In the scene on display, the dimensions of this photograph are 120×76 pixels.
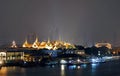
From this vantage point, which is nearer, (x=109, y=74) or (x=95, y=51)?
(x=109, y=74)

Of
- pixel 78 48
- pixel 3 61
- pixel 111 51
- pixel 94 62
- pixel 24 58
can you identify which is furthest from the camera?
pixel 111 51

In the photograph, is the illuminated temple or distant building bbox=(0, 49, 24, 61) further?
the illuminated temple

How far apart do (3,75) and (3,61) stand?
678 inches

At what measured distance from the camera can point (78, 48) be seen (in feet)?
264

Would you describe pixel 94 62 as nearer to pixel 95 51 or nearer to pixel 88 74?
pixel 95 51

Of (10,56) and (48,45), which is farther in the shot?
(48,45)

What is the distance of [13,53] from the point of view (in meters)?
58.3

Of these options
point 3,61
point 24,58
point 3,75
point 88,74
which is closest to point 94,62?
point 24,58

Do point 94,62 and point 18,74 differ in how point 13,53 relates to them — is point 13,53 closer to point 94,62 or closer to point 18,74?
point 94,62

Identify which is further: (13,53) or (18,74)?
(13,53)

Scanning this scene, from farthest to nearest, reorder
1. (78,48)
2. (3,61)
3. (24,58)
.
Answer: (78,48) < (24,58) < (3,61)

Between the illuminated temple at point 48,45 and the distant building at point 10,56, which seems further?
the illuminated temple at point 48,45

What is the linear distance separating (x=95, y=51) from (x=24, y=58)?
24.6 meters

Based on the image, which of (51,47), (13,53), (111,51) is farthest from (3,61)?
(111,51)
